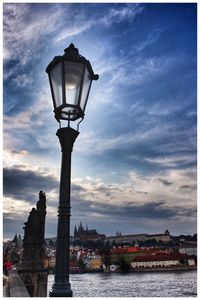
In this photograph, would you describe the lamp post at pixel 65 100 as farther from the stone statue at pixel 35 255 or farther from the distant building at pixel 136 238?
the distant building at pixel 136 238

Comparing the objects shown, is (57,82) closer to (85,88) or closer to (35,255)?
(85,88)

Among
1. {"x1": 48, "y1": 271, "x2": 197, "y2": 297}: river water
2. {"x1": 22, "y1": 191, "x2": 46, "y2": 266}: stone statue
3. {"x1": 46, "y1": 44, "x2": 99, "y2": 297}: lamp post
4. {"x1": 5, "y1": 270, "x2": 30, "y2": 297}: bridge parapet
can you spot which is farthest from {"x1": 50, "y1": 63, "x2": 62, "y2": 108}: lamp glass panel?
{"x1": 48, "y1": 271, "x2": 197, "y2": 297}: river water

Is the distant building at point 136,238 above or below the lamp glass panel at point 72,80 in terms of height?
below

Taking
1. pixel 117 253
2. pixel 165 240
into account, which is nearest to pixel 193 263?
pixel 117 253

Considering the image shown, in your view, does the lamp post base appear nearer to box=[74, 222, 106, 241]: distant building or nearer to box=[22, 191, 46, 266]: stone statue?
box=[22, 191, 46, 266]: stone statue

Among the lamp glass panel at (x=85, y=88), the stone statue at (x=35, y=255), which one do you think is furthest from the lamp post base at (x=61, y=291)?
the stone statue at (x=35, y=255)

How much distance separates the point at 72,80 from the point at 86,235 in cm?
18319

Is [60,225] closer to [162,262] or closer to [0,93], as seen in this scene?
[0,93]

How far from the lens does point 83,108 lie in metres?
2.74

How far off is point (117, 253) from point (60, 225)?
4808 inches

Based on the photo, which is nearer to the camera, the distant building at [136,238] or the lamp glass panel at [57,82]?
the lamp glass panel at [57,82]

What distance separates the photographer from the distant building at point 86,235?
175 metres

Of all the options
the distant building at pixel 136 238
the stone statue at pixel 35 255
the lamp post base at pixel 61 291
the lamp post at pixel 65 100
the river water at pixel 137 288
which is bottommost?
the distant building at pixel 136 238

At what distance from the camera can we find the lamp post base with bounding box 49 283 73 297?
2.45m
